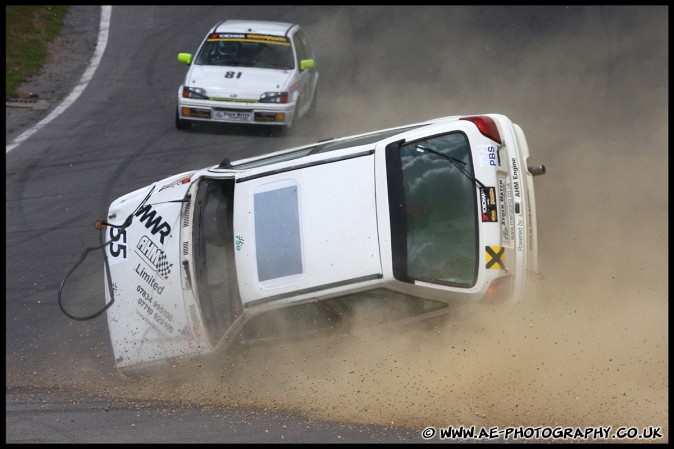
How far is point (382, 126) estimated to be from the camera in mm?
13133

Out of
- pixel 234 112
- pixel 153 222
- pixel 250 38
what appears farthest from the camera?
pixel 250 38

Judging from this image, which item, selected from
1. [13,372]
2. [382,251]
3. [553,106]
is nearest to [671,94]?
[553,106]

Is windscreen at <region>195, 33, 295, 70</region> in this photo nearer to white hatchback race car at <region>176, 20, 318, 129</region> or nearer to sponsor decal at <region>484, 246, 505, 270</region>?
white hatchback race car at <region>176, 20, 318, 129</region>

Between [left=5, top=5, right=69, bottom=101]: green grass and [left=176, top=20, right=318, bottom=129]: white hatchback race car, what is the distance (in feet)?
10.1

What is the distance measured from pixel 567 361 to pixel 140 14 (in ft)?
42.6

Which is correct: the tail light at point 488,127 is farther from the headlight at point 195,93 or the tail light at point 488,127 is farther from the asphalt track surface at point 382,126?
the headlight at point 195,93

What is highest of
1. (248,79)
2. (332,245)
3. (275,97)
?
(248,79)

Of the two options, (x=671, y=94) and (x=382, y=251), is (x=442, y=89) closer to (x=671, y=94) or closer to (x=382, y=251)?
(x=671, y=94)

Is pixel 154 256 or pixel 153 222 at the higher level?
pixel 153 222

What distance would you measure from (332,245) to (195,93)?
6.85 metres

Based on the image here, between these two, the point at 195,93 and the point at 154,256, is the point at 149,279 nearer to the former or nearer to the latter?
the point at 154,256

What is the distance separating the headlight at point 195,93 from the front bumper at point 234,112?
0.23ft

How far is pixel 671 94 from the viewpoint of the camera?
13602 mm

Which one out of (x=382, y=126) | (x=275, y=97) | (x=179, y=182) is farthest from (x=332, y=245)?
(x=382, y=126)
